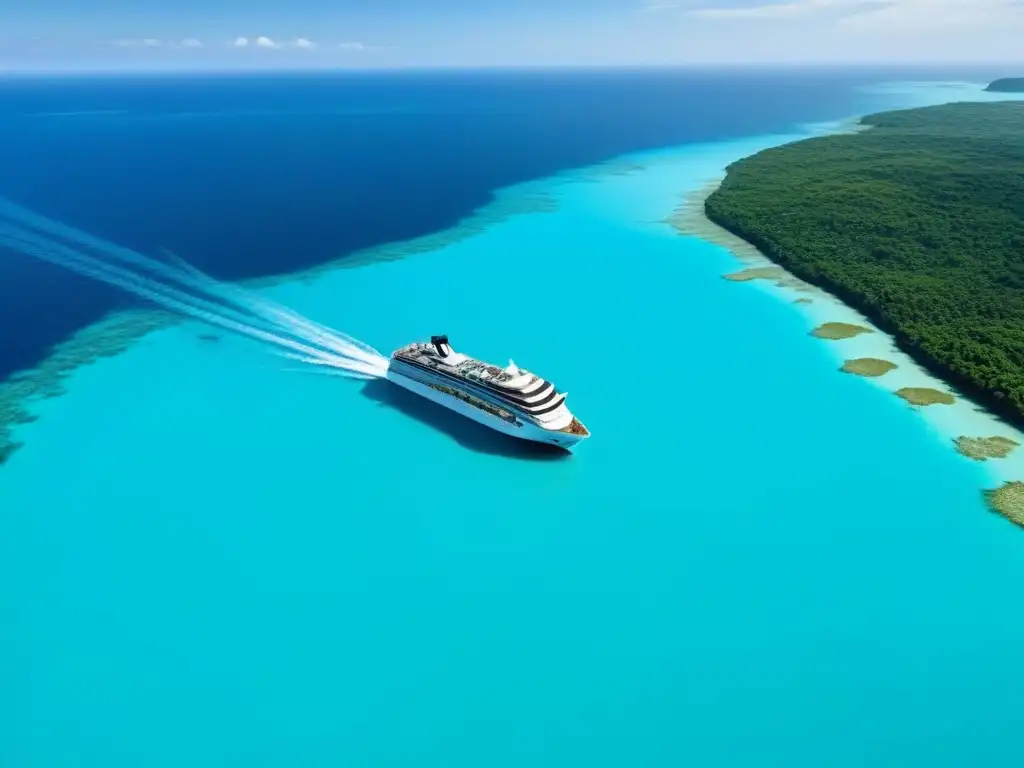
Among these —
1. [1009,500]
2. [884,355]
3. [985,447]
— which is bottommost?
[1009,500]

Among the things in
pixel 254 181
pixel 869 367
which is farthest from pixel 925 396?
pixel 254 181

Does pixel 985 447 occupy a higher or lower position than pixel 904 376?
lower

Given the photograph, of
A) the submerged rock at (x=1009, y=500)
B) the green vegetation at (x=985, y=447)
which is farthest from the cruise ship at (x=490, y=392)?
the green vegetation at (x=985, y=447)

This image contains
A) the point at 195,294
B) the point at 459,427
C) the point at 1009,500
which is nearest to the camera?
the point at 1009,500

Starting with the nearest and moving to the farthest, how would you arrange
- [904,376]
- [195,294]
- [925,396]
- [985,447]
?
[985,447]
[925,396]
[904,376]
[195,294]

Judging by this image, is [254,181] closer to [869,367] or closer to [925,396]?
[869,367]

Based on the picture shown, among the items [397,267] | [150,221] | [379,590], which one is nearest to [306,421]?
[379,590]

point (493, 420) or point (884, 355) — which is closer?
point (493, 420)
